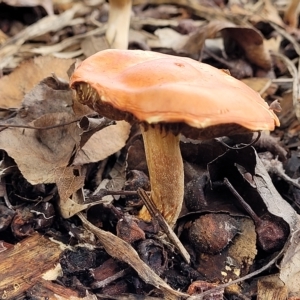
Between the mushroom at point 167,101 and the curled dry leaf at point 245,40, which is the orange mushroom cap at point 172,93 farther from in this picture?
the curled dry leaf at point 245,40

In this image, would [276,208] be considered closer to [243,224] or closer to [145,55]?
[243,224]

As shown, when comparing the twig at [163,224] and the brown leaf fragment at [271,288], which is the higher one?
the twig at [163,224]

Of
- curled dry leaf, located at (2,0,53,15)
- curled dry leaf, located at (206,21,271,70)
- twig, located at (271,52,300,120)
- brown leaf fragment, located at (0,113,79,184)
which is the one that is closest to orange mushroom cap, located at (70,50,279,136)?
brown leaf fragment, located at (0,113,79,184)

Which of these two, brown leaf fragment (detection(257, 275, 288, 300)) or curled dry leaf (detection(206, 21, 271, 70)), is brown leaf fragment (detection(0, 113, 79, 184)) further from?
curled dry leaf (detection(206, 21, 271, 70))

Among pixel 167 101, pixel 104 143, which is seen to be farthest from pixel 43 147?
pixel 167 101

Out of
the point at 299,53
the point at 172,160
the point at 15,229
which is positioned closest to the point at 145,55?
the point at 172,160

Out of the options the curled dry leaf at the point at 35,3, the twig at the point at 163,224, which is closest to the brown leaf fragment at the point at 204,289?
the twig at the point at 163,224

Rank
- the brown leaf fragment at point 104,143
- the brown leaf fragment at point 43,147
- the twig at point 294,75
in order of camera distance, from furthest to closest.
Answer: the twig at point 294,75
the brown leaf fragment at point 104,143
the brown leaf fragment at point 43,147

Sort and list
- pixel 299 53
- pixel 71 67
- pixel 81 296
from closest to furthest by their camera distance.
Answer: pixel 81 296 < pixel 71 67 < pixel 299 53
